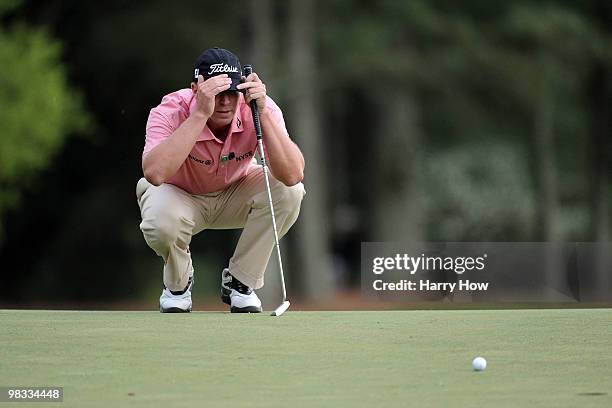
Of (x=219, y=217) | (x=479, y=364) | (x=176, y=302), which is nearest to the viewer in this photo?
(x=479, y=364)

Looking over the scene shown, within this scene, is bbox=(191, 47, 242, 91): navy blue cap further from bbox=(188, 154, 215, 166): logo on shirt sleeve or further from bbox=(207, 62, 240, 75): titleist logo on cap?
bbox=(188, 154, 215, 166): logo on shirt sleeve

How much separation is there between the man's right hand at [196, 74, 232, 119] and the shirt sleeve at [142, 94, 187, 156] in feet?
0.93

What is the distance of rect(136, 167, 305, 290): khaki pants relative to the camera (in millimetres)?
8062

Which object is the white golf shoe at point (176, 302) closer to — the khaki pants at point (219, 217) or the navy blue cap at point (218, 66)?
the khaki pants at point (219, 217)

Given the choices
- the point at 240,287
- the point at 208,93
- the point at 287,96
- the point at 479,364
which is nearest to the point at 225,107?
the point at 208,93

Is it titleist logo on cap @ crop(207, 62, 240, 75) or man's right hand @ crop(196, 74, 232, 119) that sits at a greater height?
titleist logo on cap @ crop(207, 62, 240, 75)

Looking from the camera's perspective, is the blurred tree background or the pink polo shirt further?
the blurred tree background

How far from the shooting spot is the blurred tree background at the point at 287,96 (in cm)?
2555

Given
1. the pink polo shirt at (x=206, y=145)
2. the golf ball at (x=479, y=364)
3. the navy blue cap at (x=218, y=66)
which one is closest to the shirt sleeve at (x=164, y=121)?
the pink polo shirt at (x=206, y=145)

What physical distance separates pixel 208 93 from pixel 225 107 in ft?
0.92

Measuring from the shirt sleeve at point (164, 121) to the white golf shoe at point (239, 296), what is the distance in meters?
0.95

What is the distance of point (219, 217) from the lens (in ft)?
28.0

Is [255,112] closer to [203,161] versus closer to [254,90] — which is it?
[254,90]

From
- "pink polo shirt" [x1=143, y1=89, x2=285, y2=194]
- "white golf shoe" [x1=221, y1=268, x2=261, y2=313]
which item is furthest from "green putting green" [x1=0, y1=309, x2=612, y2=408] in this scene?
"pink polo shirt" [x1=143, y1=89, x2=285, y2=194]
